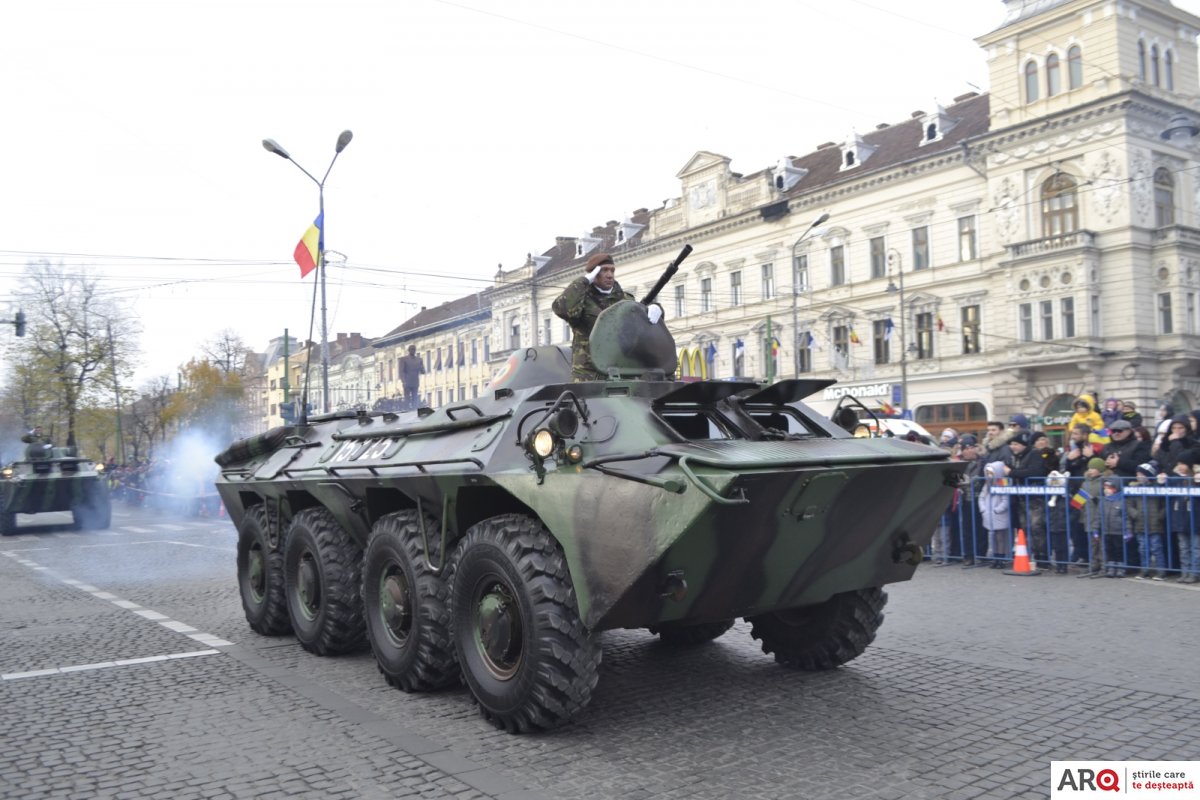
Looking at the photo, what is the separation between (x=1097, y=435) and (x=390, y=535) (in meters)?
8.54

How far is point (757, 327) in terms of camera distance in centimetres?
4112

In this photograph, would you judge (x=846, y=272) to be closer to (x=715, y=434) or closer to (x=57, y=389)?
(x=57, y=389)

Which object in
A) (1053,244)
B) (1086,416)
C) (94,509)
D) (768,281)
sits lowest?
(94,509)

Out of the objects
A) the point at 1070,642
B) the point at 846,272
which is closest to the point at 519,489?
the point at 1070,642

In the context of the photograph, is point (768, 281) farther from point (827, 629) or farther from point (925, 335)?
point (827, 629)

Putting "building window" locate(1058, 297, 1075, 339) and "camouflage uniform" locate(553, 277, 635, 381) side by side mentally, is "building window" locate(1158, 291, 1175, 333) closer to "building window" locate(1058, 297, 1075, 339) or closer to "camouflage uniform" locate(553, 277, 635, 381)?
"building window" locate(1058, 297, 1075, 339)

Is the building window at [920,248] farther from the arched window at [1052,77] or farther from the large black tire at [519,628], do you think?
the large black tire at [519,628]

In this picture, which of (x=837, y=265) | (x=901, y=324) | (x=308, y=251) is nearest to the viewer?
(x=308, y=251)

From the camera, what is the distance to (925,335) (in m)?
36.8

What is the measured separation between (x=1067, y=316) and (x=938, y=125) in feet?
27.4

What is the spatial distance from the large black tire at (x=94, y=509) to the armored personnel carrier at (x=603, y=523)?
1816 cm

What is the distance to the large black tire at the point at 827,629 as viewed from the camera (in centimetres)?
648

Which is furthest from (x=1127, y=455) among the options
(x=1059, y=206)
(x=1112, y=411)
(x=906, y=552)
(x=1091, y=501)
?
(x=1059, y=206)

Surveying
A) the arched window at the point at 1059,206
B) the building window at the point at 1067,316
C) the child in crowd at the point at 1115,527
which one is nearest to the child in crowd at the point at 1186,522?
the child in crowd at the point at 1115,527
